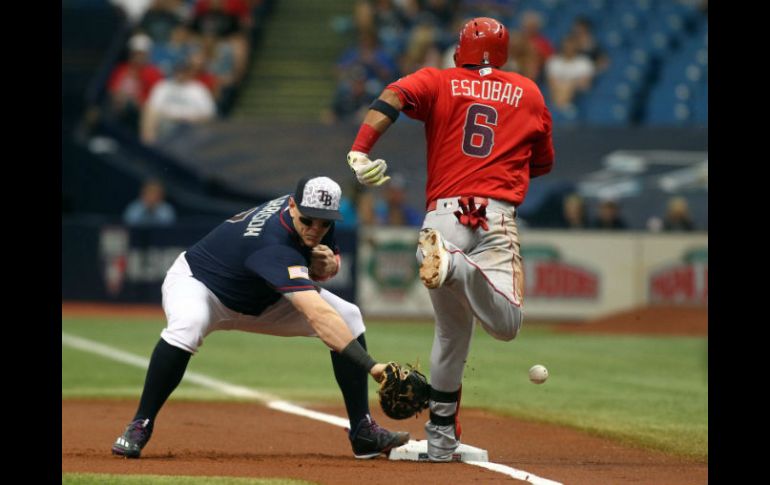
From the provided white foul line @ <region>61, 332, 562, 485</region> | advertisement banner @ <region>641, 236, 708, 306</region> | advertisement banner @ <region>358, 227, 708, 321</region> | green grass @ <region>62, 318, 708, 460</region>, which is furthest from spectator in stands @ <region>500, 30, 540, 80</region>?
white foul line @ <region>61, 332, 562, 485</region>

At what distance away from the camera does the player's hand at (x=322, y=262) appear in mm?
7387

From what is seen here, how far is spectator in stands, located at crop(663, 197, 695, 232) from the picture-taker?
59.8 ft

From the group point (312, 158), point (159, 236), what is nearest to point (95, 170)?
point (159, 236)

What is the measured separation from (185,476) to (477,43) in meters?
2.72

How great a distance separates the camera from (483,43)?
7.25 m

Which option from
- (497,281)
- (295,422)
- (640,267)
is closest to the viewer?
(497,281)

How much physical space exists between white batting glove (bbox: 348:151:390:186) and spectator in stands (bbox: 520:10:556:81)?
13.7 m

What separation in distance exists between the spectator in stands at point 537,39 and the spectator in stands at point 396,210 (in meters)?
3.05

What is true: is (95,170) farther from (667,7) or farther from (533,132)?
(533,132)

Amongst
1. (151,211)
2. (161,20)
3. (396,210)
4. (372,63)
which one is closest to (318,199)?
(396,210)

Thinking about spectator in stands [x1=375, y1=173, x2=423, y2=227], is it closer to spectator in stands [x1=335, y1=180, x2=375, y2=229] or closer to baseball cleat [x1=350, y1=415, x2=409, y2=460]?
spectator in stands [x1=335, y1=180, x2=375, y2=229]

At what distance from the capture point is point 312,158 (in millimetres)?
19312

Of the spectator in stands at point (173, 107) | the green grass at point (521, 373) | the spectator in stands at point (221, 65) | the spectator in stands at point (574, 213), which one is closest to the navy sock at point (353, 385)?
the green grass at point (521, 373)

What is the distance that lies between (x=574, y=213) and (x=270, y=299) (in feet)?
37.1
